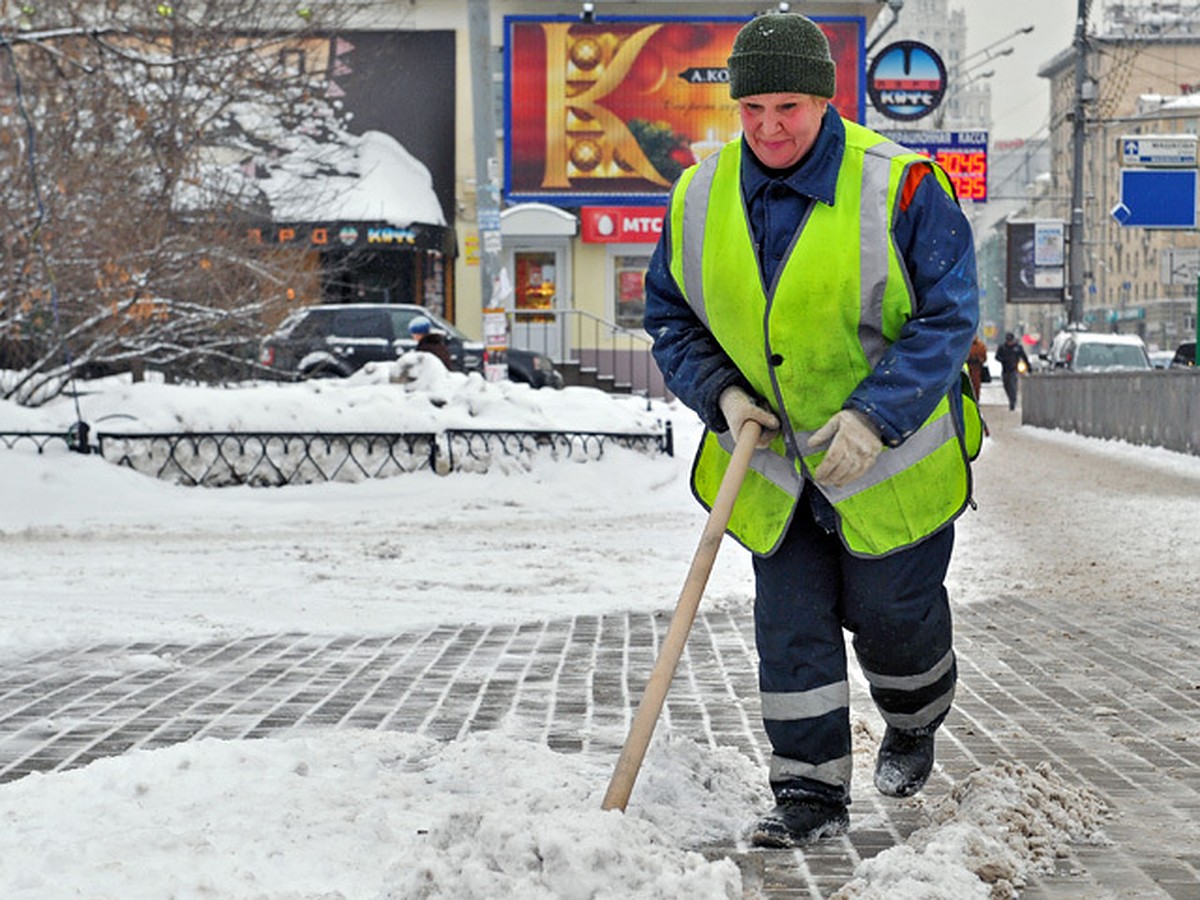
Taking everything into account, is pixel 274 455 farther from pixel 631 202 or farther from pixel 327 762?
pixel 631 202

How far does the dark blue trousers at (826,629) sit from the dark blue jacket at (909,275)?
0.29 metres

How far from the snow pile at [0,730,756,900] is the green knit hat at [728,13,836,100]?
4.69ft

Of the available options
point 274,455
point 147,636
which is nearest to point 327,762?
point 147,636

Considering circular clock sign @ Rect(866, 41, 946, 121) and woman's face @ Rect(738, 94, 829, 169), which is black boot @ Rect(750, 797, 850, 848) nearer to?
woman's face @ Rect(738, 94, 829, 169)

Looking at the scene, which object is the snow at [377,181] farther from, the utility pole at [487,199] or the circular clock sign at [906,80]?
the utility pole at [487,199]

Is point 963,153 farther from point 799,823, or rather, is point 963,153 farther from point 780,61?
point 799,823

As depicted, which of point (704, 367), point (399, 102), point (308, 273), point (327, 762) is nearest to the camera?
point (704, 367)

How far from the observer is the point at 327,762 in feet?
15.0

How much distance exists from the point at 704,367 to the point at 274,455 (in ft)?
36.6

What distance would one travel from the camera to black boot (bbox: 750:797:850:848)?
403 centimetres

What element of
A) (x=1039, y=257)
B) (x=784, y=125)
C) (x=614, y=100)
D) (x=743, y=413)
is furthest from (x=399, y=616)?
(x=1039, y=257)

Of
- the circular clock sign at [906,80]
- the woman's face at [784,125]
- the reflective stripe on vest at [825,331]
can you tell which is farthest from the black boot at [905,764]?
Answer: the circular clock sign at [906,80]

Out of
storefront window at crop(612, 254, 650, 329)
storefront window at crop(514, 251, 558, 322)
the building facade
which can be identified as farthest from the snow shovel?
the building facade

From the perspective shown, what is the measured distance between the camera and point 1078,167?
36688 mm
